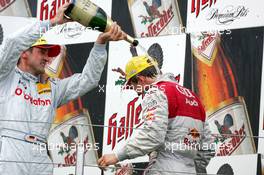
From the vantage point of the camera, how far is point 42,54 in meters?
4.88

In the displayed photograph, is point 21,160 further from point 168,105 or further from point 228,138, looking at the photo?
point 228,138

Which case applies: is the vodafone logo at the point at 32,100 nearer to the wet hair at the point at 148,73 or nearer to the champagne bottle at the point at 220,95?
the wet hair at the point at 148,73

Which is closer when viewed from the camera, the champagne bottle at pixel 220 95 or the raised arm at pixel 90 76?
the raised arm at pixel 90 76

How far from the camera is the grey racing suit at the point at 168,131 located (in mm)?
4332

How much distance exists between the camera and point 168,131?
14.7 feet

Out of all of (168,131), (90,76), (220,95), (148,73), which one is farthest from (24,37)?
(220,95)

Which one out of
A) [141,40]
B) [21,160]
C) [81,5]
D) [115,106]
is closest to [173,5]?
[141,40]

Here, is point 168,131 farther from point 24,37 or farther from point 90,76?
point 24,37

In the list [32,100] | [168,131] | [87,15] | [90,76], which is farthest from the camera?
[90,76]

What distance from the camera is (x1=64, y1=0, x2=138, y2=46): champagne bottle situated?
454cm

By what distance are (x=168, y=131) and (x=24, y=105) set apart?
2.62 feet

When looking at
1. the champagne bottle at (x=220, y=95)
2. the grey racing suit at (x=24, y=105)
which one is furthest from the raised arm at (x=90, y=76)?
the champagne bottle at (x=220, y=95)

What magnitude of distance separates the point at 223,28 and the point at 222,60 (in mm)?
197

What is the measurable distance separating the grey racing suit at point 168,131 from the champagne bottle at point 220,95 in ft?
2.13
